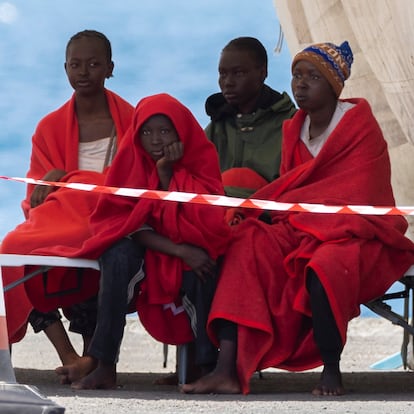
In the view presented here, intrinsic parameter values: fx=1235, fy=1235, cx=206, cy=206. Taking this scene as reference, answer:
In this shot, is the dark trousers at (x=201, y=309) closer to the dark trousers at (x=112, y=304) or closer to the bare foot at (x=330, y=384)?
the dark trousers at (x=112, y=304)

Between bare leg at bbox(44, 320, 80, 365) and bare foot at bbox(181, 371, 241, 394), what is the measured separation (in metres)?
0.98

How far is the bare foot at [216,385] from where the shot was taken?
5.15 meters

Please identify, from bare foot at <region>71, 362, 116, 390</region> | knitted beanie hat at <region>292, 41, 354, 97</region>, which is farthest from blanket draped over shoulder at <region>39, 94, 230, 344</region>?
knitted beanie hat at <region>292, 41, 354, 97</region>

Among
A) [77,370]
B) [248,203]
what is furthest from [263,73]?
[77,370]

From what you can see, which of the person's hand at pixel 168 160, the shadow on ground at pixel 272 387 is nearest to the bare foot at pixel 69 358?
the shadow on ground at pixel 272 387

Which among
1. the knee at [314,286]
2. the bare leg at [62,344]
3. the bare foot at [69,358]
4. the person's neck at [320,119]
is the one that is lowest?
the bare foot at [69,358]

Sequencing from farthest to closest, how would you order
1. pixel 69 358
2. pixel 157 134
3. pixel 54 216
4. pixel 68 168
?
1. pixel 68 168
2. pixel 69 358
3. pixel 54 216
4. pixel 157 134

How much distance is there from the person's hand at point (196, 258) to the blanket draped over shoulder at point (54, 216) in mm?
654

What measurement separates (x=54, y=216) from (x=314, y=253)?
1392 mm

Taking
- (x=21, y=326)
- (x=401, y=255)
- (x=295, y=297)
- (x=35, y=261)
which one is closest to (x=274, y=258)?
(x=295, y=297)

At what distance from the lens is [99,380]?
5.33 meters

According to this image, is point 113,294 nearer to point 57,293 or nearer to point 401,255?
point 57,293

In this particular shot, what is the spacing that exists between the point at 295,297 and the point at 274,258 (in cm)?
21

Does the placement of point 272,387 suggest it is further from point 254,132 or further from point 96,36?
point 96,36
